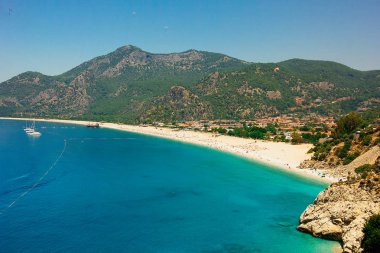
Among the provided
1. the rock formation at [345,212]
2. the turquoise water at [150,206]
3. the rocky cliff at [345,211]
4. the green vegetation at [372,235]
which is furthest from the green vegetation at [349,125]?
the green vegetation at [372,235]

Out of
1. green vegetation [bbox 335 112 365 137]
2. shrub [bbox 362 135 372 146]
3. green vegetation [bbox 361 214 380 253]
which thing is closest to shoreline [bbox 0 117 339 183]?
shrub [bbox 362 135 372 146]

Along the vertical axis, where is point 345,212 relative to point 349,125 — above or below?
below

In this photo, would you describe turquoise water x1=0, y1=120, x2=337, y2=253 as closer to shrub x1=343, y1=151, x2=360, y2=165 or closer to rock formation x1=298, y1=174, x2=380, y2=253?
rock formation x1=298, y1=174, x2=380, y2=253

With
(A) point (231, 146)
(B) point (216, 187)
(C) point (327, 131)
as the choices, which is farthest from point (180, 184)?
(C) point (327, 131)

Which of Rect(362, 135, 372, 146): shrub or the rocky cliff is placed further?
Rect(362, 135, 372, 146): shrub

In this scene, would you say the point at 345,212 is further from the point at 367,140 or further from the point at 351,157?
the point at 367,140

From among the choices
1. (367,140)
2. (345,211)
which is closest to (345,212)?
(345,211)
